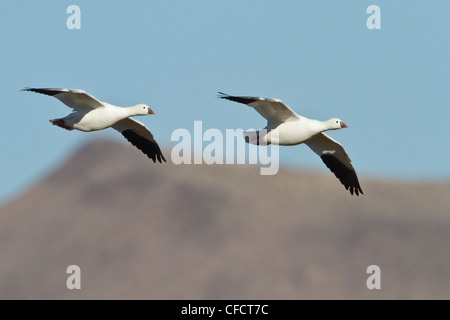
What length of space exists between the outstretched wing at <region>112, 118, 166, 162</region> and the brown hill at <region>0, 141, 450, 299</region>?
37.0 metres

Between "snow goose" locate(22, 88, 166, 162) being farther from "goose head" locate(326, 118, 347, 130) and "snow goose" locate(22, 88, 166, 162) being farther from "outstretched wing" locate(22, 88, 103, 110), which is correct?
"goose head" locate(326, 118, 347, 130)

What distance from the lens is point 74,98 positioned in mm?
19547

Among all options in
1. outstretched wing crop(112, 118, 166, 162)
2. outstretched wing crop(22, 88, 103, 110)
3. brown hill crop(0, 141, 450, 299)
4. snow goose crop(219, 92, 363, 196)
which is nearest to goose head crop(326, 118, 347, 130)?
snow goose crop(219, 92, 363, 196)

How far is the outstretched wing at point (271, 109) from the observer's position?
63.2 feet

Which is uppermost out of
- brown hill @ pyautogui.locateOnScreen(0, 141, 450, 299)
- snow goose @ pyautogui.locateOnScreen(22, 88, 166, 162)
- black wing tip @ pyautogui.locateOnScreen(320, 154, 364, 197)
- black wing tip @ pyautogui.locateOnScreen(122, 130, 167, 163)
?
snow goose @ pyautogui.locateOnScreen(22, 88, 166, 162)

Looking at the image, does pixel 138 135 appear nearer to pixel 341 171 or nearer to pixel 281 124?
pixel 281 124

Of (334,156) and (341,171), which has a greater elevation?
(334,156)

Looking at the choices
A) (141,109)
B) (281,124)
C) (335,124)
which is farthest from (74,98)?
(335,124)

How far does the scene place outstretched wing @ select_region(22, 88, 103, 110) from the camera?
19125mm

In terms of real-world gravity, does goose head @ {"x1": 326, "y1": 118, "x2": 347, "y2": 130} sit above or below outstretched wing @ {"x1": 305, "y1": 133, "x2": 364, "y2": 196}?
above

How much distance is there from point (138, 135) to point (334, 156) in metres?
3.88

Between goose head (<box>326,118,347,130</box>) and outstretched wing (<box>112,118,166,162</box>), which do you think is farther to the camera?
outstretched wing (<box>112,118,166,162</box>)
